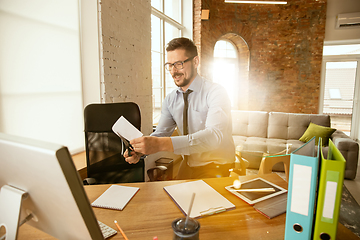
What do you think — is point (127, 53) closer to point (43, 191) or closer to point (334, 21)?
point (43, 191)

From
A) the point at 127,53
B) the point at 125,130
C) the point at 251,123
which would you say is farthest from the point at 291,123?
the point at 125,130

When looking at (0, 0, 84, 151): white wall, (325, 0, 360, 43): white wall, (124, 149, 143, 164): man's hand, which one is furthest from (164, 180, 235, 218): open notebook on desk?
(325, 0, 360, 43): white wall

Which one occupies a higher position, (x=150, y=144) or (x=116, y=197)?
(x=150, y=144)

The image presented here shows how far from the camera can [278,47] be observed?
5926 millimetres

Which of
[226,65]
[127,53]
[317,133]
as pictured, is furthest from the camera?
[226,65]

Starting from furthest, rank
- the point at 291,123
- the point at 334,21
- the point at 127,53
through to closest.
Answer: the point at 334,21
the point at 291,123
the point at 127,53

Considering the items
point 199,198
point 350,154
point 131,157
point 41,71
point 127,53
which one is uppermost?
point 127,53

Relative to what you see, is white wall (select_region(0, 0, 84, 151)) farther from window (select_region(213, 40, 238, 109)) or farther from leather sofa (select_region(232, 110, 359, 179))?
window (select_region(213, 40, 238, 109))

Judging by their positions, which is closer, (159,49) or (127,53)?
(127,53)

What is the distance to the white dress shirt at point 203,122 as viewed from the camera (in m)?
1.39

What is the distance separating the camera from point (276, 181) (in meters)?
1.28

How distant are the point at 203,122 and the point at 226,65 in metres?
4.85

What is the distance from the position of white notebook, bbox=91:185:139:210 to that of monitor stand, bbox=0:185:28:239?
1.56 ft

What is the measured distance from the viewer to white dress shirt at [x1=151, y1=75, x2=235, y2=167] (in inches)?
54.7
